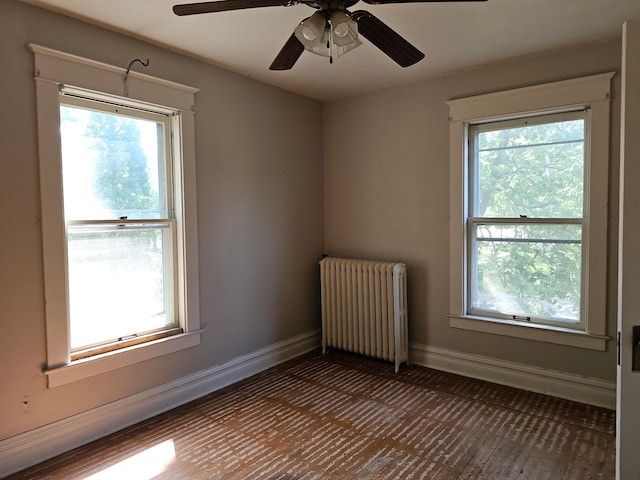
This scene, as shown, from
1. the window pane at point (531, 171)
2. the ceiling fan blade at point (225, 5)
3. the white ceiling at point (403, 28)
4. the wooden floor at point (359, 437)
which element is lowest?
the wooden floor at point (359, 437)

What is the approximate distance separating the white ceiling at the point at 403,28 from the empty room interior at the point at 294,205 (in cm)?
2

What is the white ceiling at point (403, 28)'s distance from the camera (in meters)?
2.27

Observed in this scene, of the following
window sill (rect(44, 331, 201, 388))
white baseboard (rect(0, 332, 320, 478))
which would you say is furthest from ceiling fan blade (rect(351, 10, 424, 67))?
white baseboard (rect(0, 332, 320, 478))

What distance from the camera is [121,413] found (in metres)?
2.62

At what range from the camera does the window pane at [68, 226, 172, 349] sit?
8.13 ft


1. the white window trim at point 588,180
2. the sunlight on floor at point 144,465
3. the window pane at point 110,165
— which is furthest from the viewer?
the white window trim at point 588,180

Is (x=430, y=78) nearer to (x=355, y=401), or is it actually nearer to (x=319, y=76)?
(x=319, y=76)

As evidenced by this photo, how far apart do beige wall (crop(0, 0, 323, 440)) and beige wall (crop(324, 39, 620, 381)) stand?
0.33 metres

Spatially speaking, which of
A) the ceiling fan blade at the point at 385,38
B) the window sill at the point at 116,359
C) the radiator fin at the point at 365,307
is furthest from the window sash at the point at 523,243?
the window sill at the point at 116,359

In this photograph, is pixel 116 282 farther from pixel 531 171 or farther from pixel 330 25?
pixel 531 171

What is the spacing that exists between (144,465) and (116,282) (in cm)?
111

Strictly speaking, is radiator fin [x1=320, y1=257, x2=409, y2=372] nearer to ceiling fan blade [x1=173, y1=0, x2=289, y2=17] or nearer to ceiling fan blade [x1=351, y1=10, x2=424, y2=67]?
ceiling fan blade [x1=351, y1=10, x2=424, y2=67]

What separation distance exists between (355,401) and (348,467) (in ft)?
2.57

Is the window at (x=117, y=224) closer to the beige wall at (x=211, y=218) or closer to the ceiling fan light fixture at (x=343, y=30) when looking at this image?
the beige wall at (x=211, y=218)
